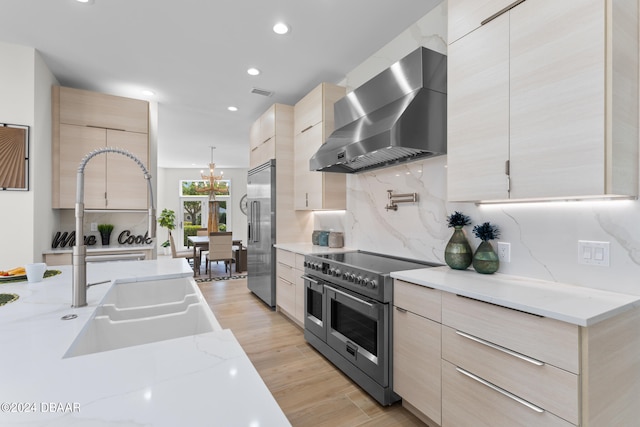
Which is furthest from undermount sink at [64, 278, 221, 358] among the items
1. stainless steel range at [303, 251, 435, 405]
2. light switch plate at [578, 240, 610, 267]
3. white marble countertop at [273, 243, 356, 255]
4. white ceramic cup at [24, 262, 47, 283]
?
light switch plate at [578, 240, 610, 267]

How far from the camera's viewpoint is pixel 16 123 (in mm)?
2953

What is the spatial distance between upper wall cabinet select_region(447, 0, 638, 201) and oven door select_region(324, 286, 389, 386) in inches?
38.1

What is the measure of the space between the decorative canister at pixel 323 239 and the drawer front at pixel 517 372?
83.1 inches

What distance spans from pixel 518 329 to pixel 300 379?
1661 mm

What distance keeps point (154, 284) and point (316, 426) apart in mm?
1309

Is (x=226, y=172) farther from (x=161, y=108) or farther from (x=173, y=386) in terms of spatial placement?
(x=173, y=386)

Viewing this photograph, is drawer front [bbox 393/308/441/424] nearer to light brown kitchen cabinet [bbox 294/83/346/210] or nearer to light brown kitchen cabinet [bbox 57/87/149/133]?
light brown kitchen cabinet [bbox 294/83/346/210]

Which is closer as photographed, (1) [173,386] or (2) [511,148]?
(1) [173,386]

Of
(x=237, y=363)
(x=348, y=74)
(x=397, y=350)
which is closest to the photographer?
(x=237, y=363)

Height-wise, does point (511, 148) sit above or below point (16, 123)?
below

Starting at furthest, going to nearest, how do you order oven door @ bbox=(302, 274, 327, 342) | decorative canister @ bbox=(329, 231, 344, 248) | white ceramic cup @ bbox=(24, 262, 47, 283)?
decorative canister @ bbox=(329, 231, 344, 248)
oven door @ bbox=(302, 274, 327, 342)
white ceramic cup @ bbox=(24, 262, 47, 283)

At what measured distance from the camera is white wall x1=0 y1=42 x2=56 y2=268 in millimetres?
2914

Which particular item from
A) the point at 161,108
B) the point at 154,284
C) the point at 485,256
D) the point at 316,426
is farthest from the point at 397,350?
the point at 161,108

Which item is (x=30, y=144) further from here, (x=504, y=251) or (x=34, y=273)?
(x=504, y=251)
